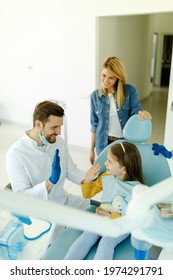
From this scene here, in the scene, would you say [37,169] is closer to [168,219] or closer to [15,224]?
[15,224]

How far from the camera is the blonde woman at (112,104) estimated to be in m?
1.88

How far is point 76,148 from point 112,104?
183cm

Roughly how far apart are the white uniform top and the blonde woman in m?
0.53

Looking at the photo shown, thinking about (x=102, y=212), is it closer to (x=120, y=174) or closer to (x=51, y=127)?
(x=120, y=174)

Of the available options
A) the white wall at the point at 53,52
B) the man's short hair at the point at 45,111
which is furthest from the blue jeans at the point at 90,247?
the white wall at the point at 53,52

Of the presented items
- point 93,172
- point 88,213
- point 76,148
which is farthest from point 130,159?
point 76,148

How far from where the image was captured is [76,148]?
3826mm

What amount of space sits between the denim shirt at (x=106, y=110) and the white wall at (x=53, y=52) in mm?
1190

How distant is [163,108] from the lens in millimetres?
6086

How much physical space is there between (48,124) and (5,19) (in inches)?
137

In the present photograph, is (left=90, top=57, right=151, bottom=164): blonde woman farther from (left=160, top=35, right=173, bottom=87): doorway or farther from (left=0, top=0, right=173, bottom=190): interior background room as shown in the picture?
(left=160, top=35, right=173, bottom=87): doorway

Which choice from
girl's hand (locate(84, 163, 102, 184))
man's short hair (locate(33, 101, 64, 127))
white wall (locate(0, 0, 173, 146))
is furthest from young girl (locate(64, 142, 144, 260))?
white wall (locate(0, 0, 173, 146))

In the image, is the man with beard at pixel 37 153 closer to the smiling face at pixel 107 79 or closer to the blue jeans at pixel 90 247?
the blue jeans at pixel 90 247
